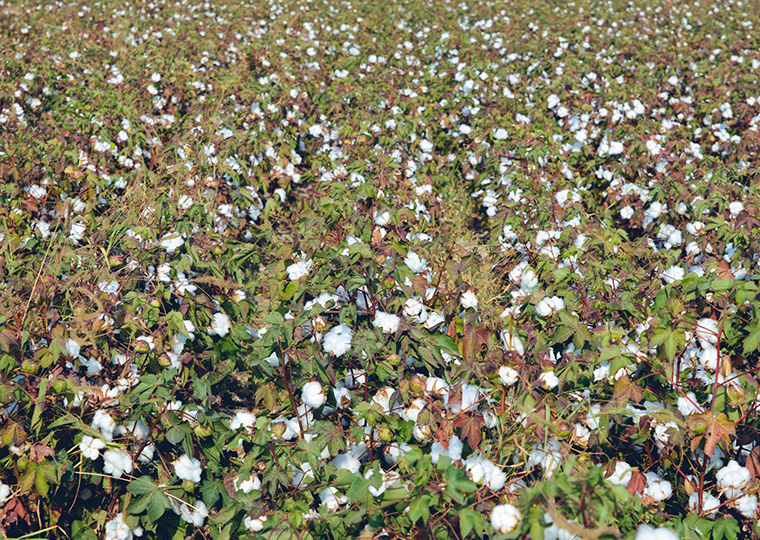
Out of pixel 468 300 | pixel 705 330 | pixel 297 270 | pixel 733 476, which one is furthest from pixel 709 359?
pixel 297 270

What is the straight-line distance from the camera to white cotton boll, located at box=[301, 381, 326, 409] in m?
1.73

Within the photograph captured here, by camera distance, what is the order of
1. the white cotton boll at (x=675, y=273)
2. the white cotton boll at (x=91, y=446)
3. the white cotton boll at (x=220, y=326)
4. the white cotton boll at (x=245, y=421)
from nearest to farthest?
the white cotton boll at (x=91, y=446), the white cotton boll at (x=245, y=421), the white cotton boll at (x=220, y=326), the white cotton boll at (x=675, y=273)

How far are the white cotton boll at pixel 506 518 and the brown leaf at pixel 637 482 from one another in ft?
1.99

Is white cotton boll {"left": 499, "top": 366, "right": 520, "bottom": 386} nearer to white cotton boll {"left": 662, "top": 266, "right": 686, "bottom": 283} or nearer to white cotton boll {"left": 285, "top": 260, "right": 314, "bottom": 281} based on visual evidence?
white cotton boll {"left": 285, "top": 260, "right": 314, "bottom": 281}

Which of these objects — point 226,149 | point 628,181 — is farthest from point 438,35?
point 226,149

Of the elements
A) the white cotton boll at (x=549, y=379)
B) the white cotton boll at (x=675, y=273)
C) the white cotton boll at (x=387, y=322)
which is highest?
the white cotton boll at (x=387, y=322)

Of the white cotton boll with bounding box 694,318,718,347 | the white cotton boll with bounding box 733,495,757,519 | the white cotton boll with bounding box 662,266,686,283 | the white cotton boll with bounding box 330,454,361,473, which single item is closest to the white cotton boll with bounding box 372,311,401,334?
the white cotton boll with bounding box 330,454,361,473

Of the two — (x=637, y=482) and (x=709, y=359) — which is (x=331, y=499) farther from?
(x=709, y=359)

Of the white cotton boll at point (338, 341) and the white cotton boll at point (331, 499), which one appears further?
the white cotton boll at point (338, 341)

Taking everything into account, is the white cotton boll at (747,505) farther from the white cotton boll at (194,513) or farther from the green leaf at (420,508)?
the white cotton boll at (194,513)

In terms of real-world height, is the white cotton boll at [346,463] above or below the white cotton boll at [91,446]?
below

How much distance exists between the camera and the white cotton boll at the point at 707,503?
1596 millimetres

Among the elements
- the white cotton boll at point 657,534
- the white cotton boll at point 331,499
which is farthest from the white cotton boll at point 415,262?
the white cotton boll at point 657,534

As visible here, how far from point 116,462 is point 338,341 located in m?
0.78
